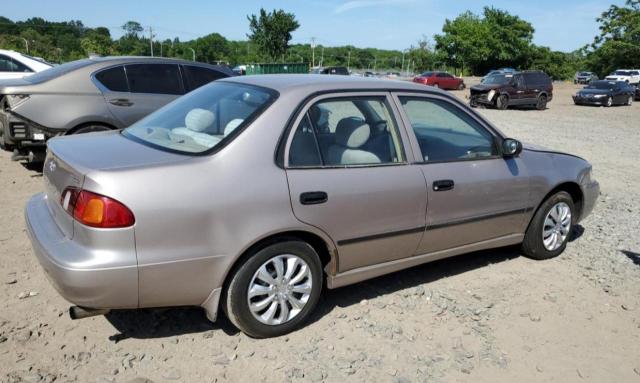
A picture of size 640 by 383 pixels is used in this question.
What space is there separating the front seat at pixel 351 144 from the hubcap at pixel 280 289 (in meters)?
0.72

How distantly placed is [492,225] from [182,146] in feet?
8.48

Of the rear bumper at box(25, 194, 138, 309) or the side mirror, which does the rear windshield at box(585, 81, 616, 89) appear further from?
the rear bumper at box(25, 194, 138, 309)

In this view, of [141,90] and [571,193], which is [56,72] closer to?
[141,90]

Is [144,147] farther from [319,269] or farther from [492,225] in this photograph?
[492,225]

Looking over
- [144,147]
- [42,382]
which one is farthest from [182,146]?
[42,382]

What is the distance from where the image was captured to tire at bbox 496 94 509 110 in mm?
24072

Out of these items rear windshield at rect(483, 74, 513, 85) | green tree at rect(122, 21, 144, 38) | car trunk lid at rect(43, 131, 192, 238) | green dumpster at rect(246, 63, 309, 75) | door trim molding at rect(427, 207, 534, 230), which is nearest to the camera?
car trunk lid at rect(43, 131, 192, 238)

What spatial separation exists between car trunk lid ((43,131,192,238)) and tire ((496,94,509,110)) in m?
23.0

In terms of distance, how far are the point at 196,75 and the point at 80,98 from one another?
175 centimetres

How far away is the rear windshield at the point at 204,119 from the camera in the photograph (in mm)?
3246

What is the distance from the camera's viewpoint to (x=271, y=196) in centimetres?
309

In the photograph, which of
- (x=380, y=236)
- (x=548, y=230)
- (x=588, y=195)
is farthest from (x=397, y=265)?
(x=588, y=195)

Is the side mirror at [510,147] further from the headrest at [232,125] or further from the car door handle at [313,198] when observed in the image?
the headrest at [232,125]

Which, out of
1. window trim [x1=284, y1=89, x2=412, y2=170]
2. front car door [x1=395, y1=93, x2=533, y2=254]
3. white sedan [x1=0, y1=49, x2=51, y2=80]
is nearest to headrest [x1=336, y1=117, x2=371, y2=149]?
window trim [x1=284, y1=89, x2=412, y2=170]
